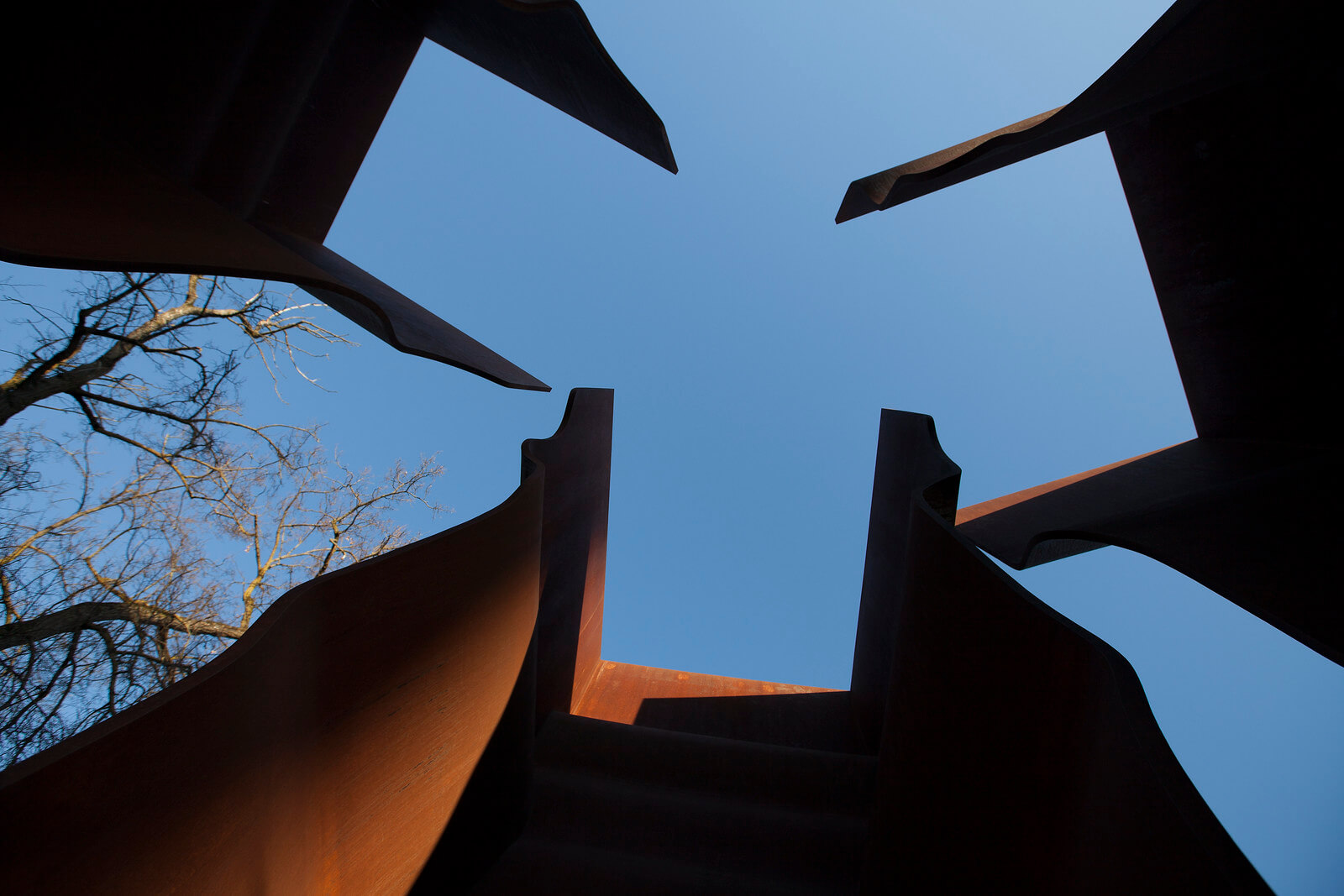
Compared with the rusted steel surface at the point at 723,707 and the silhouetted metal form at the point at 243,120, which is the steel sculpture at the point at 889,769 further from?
the silhouetted metal form at the point at 243,120

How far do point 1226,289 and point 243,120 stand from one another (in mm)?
8240

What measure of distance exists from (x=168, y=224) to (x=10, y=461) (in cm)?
565

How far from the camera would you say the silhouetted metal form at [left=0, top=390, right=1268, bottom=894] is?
1.63 meters

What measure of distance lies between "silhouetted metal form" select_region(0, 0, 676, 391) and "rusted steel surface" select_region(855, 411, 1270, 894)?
3173mm

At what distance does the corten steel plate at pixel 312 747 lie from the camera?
5.05 ft

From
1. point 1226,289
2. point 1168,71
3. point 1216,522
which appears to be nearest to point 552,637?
point 1216,522

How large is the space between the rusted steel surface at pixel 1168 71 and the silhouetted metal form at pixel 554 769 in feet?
7.03

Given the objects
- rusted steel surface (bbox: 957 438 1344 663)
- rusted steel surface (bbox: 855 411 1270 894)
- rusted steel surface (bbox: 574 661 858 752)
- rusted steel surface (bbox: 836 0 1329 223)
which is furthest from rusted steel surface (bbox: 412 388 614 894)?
rusted steel surface (bbox: 957 438 1344 663)

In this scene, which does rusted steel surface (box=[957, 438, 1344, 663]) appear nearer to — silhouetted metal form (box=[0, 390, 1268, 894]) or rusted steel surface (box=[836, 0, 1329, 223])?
silhouetted metal form (box=[0, 390, 1268, 894])

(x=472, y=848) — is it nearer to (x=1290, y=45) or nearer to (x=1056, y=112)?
(x=1056, y=112)

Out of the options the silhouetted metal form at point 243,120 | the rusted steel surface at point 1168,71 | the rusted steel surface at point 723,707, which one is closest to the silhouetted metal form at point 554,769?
the rusted steel surface at point 723,707

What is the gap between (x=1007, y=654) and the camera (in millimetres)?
2439

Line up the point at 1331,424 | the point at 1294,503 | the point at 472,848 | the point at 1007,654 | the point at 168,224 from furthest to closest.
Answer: the point at 1331,424 < the point at 1294,503 < the point at 472,848 < the point at 168,224 < the point at 1007,654

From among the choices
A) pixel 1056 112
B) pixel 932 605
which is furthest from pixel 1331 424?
pixel 932 605
